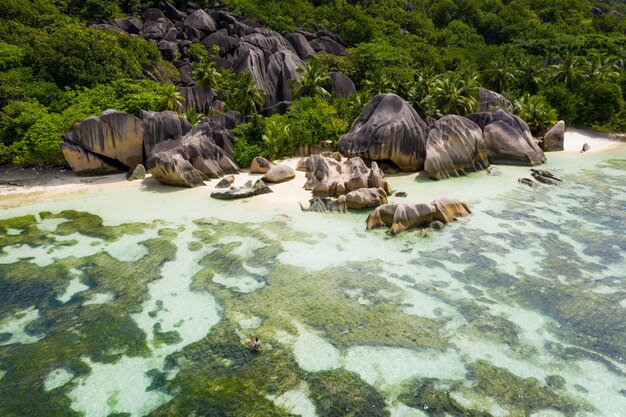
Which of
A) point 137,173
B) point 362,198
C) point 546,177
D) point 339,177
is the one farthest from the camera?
point 546,177

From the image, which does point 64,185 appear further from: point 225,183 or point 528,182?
point 528,182

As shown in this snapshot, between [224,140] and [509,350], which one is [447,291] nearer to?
[509,350]

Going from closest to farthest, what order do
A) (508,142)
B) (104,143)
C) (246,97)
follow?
1. (104,143)
2. (508,142)
3. (246,97)

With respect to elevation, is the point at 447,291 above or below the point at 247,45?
below

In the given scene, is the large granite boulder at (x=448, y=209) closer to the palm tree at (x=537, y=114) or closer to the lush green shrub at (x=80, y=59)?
the palm tree at (x=537, y=114)

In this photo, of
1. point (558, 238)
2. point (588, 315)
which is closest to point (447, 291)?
point (588, 315)

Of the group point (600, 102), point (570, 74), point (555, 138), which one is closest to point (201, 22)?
point (570, 74)
